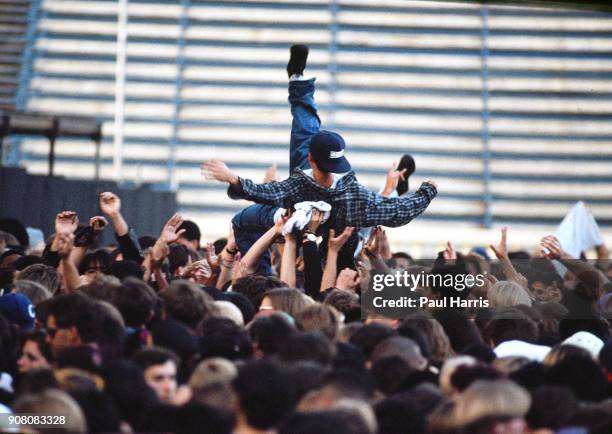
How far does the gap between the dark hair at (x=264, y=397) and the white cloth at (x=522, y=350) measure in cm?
236

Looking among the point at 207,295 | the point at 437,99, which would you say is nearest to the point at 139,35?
the point at 437,99

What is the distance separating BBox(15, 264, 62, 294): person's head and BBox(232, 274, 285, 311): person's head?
1020 mm

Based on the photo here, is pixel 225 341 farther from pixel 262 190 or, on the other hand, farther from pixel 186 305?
pixel 262 190

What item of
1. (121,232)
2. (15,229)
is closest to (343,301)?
(121,232)

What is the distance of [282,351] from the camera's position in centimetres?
542

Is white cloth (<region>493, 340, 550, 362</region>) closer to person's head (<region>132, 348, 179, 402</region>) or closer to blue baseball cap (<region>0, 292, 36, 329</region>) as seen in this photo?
person's head (<region>132, 348, 179, 402</region>)

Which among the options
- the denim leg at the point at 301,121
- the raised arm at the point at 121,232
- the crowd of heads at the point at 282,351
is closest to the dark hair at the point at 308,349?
the crowd of heads at the point at 282,351

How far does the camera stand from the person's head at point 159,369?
203 inches

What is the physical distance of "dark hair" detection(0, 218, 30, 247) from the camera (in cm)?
1194

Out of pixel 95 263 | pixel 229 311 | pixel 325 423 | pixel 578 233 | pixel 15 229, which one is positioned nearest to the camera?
pixel 325 423

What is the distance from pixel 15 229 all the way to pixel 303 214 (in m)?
4.59

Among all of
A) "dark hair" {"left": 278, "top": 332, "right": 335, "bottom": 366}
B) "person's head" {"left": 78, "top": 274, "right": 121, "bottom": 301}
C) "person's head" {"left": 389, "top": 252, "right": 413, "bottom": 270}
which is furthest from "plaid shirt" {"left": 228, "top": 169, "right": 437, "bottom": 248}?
"dark hair" {"left": 278, "top": 332, "right": 335, "bottom": 366}

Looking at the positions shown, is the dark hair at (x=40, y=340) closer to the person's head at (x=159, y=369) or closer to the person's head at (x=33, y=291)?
the person's head at (x=159, y=369)

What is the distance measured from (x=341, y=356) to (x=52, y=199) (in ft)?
28.7
